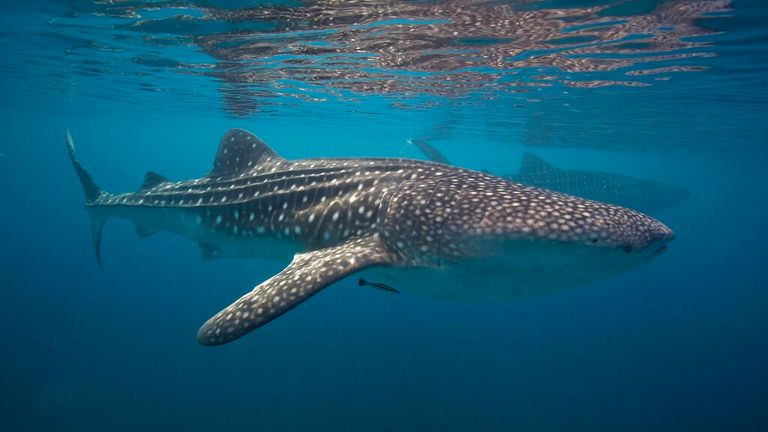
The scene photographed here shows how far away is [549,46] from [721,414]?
13.9 m

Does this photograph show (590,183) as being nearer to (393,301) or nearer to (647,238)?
(393,301)

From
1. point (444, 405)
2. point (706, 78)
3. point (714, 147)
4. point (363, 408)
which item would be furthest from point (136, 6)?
point (714, 147)

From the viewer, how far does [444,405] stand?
13.0 meters

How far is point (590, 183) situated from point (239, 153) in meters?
14.7

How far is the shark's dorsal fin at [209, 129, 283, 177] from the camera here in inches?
323

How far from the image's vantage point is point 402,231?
5.03 meters

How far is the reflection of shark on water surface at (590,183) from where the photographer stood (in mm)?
17531

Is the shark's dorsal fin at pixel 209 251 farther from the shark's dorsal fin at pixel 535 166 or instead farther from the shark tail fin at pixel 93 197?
the shark's dorsal fin at pixel 535 166

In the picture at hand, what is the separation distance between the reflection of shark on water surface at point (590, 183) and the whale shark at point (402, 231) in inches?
432

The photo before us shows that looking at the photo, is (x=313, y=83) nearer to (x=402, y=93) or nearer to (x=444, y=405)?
(x=402, y=93)

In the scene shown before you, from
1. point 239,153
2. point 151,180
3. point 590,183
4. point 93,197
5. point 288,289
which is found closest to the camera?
point 288,289

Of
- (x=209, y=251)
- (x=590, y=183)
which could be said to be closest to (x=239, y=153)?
(x=209, y=251)

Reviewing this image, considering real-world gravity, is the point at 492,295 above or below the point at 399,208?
below

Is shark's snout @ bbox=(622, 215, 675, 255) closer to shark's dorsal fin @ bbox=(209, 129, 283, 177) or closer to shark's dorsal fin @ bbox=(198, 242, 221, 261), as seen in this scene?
shark's dorsal fin @ bbox=(209, 129, 283, 177)
